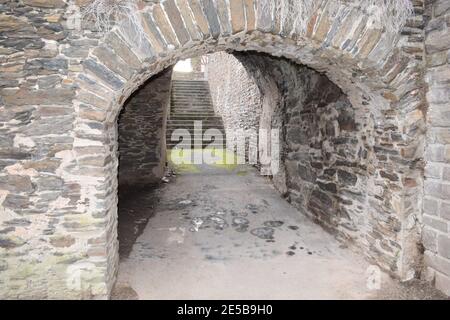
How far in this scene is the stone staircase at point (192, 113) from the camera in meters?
12.7

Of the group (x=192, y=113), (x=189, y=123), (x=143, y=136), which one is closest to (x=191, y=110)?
(x=192, y=113)

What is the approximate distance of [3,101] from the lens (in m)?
2.42

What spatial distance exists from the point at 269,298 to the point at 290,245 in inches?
49.6

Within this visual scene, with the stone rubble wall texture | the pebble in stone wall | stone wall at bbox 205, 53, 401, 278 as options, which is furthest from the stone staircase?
the stone rubble wall texture

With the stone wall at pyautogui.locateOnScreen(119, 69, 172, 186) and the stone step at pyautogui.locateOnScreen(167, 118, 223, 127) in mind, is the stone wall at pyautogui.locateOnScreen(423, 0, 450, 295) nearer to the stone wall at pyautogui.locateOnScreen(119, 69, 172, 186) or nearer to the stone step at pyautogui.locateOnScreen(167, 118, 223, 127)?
the stone wall at pyautogui.locateOnScreen(119, 69, 172, 186)

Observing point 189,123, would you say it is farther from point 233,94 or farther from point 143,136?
point 143,136

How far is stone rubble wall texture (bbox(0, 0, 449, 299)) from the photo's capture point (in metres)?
2.41

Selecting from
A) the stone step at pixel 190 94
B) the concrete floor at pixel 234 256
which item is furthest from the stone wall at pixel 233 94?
the concrete floor at pixel 234 256

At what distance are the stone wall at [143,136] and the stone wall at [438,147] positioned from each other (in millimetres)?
5416

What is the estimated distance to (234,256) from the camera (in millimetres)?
3680

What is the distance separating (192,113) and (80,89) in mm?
11513

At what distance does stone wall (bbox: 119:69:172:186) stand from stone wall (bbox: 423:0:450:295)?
17.8ft

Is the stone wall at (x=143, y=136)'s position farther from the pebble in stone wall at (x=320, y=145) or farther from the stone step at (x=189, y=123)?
the stone step at (x=189, y=123)

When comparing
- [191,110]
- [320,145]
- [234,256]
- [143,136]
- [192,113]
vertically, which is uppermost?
[191,110]
